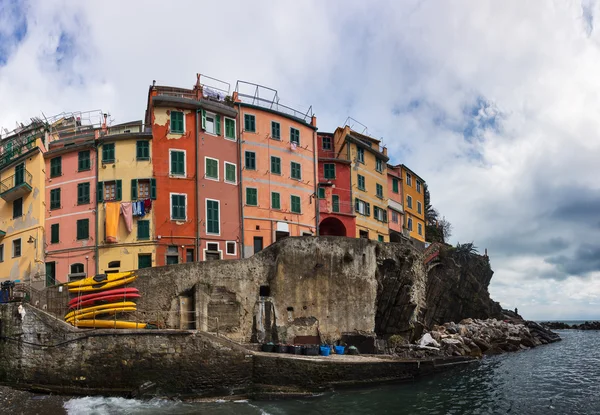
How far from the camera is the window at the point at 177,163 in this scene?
129 ft

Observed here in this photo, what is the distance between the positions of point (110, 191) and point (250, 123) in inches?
471

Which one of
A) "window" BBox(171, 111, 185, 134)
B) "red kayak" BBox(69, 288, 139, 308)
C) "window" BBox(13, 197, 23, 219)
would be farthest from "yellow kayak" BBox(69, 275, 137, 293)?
"window" BBox(13, 197, 23, 219)

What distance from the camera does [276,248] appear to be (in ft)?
122

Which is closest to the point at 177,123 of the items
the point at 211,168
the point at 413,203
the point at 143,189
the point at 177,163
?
the point at 177,163

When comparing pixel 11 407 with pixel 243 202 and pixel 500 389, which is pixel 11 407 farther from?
pixel 500 389

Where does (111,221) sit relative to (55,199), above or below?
below

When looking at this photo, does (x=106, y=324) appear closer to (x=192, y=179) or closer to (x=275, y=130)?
(x=192, y=179)

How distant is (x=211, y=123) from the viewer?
136 ft

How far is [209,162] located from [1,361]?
60.8 ft

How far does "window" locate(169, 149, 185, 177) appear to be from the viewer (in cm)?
3919

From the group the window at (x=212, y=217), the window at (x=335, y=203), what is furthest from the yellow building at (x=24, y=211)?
the window at (x=335, y=203)

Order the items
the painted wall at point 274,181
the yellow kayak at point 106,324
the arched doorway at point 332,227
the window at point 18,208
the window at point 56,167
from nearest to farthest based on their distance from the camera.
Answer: the yellow kayak at point 106,324
the window at point 56,167
the window at point 18,208
the painted wall at point 274,181
the arched doorway at point 332,227

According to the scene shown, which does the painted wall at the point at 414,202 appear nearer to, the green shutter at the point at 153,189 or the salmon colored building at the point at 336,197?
the salmon colored building at the point at 336,197

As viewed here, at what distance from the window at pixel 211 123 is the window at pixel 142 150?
449 centimetres
